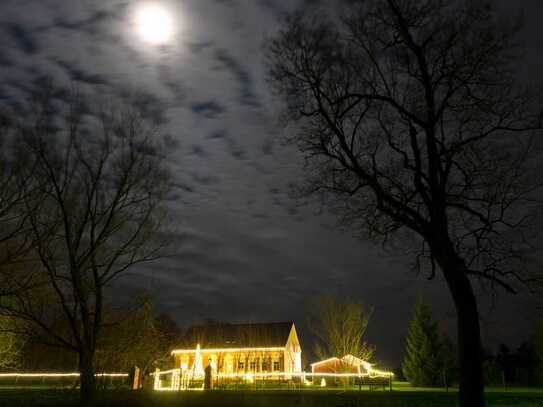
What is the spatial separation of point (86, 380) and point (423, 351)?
41625mm

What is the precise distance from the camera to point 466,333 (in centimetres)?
1023

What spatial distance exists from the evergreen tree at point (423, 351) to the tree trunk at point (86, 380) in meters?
41.0

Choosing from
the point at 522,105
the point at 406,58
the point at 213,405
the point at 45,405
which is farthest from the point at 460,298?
the point at 45,405

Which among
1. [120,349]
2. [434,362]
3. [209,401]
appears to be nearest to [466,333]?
[209,401]

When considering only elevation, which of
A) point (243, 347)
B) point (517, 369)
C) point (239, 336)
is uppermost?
point (239, 336)

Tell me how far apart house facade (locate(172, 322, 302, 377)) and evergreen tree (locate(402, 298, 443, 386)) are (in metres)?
13.7

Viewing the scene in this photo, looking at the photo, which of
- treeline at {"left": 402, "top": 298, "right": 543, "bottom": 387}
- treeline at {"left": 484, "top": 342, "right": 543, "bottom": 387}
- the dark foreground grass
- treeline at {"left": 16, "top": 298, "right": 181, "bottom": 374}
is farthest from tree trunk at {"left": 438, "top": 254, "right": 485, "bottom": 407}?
treeline at {"left": 402, "top": 298, "right": 543, "bottom": 387}

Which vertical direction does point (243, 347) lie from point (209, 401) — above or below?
above

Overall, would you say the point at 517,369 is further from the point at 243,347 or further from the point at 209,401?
the point at 209,401

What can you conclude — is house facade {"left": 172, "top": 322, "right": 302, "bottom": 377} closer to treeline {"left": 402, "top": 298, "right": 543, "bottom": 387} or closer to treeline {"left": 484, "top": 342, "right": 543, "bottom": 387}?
treeline {"left": 402, "top": 298, "right": 543, "bottom": 387}

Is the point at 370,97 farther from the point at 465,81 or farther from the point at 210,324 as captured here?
the point at 210,324

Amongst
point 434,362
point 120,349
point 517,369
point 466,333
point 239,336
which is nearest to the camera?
point 466,333

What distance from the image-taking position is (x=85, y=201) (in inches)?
537

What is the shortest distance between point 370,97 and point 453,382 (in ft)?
148
